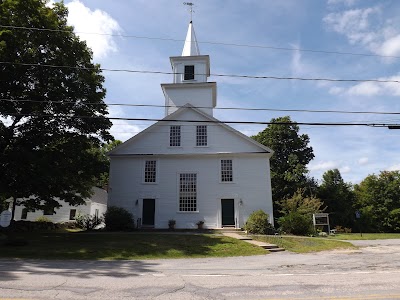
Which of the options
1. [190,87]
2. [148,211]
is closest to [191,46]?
[190,87]

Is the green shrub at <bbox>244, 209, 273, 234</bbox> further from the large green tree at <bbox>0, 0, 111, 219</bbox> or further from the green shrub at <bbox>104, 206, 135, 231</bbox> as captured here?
the large green tree at <bbox>0, 0, 111, 219</bbox>

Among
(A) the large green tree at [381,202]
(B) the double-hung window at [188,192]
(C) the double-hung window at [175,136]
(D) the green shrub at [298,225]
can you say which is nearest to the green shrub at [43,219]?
(B) the double-hung window at [188,192]

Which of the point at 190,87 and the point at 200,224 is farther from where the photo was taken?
the point at 190,87

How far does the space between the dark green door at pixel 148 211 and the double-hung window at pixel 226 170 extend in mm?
5918

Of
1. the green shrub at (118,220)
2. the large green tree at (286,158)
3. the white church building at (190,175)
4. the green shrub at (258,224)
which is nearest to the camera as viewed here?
the green shrub at (258,224)

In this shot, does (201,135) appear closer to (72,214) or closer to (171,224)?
(171,224)

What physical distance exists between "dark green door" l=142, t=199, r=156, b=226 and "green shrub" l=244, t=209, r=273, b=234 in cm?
738

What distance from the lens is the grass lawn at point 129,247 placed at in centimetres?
1462

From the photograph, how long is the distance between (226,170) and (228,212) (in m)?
3.35

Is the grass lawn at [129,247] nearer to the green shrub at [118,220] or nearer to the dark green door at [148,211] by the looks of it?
the green shrub at [118,220]

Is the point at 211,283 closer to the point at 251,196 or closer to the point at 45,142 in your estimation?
the point at 45,142

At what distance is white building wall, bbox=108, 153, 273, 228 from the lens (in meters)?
25.1

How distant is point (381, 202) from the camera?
160ft

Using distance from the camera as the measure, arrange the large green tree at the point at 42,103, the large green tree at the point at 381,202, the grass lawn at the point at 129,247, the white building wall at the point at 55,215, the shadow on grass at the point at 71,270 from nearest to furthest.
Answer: the shadow on grass at the point at 71,270, the grass lawn at the point at 129,247, the large green tree at the point at 42,103, the white building wall at the point at 55,215, the large green tree at the point at 381,202
